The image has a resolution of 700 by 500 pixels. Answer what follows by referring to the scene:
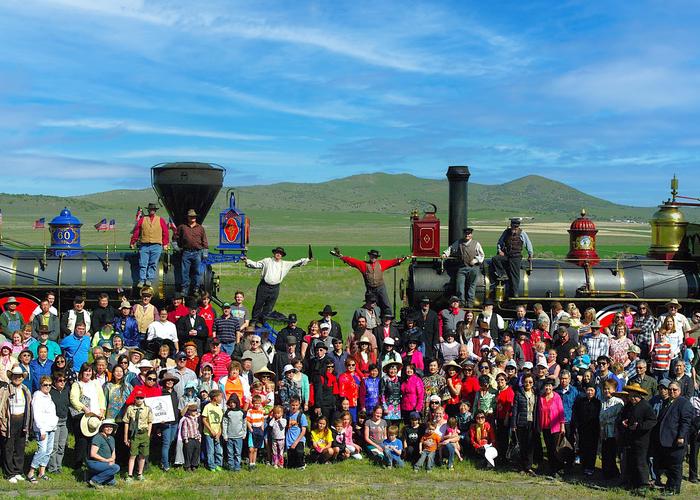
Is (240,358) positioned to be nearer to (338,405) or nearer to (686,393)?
(338,405)

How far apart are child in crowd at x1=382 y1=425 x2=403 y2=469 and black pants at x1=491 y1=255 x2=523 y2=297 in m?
7.05

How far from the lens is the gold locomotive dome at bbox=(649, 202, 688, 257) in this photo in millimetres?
20531

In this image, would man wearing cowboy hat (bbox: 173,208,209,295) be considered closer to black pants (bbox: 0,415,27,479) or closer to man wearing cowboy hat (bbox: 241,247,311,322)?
man wearing cowboy hat (bbox: 241,247,311,322)

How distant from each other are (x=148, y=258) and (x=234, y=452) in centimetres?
738

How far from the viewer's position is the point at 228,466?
11711 mm

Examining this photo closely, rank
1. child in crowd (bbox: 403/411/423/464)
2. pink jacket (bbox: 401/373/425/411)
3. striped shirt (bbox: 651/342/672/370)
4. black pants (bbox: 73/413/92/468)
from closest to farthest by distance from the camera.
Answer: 1. black pants (bbox: 73/413/92/468)
2. child in crowd (bbox: 403/411/423/464)
3. pink jacket (bbox: 401/373/425/411)
4. striped shirt (bbox: 651/342/672/370)

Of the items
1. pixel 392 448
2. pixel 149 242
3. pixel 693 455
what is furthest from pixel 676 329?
pixel 149 242

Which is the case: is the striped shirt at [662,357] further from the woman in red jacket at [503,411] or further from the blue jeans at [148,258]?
the blue jeans at [148,258]

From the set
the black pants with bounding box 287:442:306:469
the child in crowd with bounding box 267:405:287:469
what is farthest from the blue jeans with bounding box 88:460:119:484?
the black pants with bounding box 287:442:306:469

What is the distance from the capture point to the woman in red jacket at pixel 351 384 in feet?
41.3

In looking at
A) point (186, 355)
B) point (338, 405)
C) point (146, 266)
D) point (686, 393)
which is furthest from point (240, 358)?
point (686, 393)

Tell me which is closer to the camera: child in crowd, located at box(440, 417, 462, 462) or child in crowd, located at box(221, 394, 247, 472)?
child in crowd, located at box(221, 394, 247, 472)

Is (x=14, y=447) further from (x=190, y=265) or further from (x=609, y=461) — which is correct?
(x=609, y=461)

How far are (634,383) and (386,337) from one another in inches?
180
